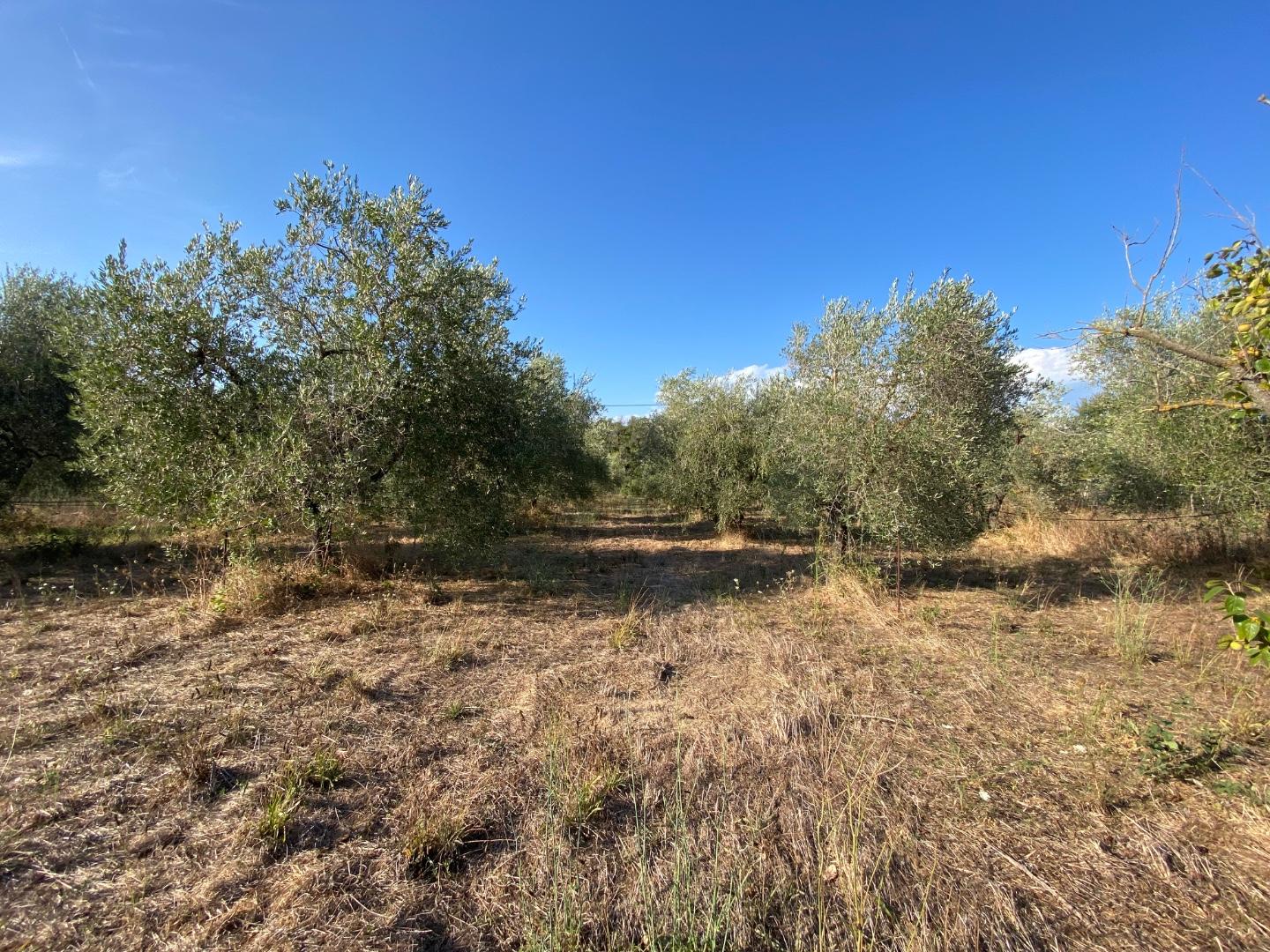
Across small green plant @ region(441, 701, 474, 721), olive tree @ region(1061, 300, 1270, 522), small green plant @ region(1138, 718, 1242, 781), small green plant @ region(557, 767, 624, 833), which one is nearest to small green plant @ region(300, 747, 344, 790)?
small green plant @ region(441, 701, 474, 721)

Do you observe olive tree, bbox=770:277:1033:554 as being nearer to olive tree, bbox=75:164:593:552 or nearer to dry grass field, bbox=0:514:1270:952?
dry grass field, bbox=0:514:1270:952

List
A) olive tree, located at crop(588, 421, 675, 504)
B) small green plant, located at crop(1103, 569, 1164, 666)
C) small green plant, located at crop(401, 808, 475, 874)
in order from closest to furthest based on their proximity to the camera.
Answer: small green plant, located at crop(401, 808, 475, 874) → small green plant, located at crop(1103, 569, 1164, 666) → olive tree, located at crop(588, 421, 675, 504)

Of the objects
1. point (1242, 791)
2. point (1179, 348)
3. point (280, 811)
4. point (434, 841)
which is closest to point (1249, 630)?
point (1179, 348)

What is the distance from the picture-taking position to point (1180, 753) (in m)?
3.53

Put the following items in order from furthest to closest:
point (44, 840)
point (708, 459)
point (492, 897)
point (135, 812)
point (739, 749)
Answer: point (708, 459) < point (739, 749) < point (135, 812) < point (44, 840) < point (492, 897)

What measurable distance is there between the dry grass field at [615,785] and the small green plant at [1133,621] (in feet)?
0.21

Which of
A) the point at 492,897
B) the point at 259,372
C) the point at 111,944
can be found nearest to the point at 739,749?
the point at 492,897

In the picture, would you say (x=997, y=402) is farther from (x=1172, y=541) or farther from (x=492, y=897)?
(x=492, y=897)

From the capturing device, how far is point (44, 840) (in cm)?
262

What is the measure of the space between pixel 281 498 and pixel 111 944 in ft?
16.9

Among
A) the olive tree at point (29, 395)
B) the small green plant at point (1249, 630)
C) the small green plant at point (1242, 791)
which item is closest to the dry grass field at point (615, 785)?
the small green plant at point (1242, 791)

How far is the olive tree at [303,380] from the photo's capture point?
6375 millimetres

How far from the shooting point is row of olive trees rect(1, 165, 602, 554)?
20.9ft

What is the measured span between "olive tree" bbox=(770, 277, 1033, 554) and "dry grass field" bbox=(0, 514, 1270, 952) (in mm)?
2150
